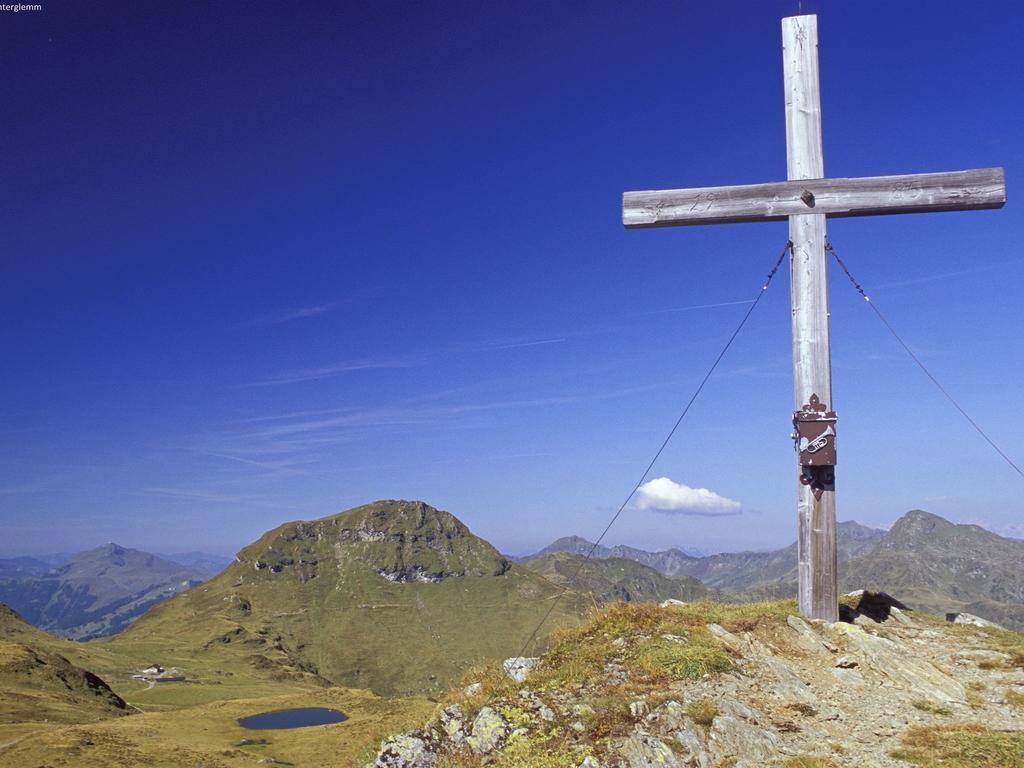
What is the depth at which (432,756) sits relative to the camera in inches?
398

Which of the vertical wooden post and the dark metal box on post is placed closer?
the dark metal box on post

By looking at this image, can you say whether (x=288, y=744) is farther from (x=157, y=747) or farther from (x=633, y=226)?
(x=633, y=226)

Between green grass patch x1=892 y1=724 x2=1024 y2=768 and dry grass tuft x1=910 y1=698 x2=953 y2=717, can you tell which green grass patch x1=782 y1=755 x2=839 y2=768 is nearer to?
green grass patch x1=892 y1=724 x2=1024 y2=768

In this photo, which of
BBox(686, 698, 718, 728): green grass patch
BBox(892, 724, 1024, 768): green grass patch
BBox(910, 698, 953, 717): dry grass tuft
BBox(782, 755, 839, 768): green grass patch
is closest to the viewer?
BBox(892, 724, 1024, 768): green grass patch

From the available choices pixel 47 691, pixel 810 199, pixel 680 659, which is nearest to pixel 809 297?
pixel 810 199

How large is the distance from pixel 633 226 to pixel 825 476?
7041mm

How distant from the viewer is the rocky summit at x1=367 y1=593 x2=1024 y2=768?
8.86 metres

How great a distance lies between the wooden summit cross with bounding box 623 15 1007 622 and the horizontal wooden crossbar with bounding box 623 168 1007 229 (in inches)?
0.8

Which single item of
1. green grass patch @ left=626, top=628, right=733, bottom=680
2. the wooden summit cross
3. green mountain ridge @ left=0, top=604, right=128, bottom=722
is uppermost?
the wooden summit cross

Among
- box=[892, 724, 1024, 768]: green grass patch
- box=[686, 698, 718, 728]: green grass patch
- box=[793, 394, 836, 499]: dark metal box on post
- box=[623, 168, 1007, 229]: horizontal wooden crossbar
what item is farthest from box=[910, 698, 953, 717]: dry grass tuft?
box=[623, 168, 1007, 229]: horizontal wooden crossbar

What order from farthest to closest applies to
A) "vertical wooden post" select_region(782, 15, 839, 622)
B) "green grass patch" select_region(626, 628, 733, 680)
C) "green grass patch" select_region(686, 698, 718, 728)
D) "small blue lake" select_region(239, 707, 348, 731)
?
"small blue lake" select_region(239, 707, 348, 731) → "vertical wooden post" select_region(782, 15, 839, 622) → "green grass patch" select_region(626, 628, 733, 680) → "green grass patch" select_region(686, 698, 718, 728)

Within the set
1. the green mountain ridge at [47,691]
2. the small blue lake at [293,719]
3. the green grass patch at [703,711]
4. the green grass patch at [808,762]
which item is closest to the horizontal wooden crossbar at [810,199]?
the green grass patch at [703,711]

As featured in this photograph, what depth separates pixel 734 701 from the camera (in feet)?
32.7

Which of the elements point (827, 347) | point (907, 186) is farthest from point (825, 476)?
point (907, 186)
